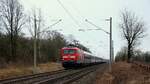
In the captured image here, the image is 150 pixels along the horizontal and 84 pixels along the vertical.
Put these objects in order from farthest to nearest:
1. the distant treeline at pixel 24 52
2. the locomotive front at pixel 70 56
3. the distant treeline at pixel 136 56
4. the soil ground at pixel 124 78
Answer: the distant treeline at pixel 136 56
the distant treeline at pixel 24 52
the locomotive front at pixel 70 56
the soil ground at pixel 124 78

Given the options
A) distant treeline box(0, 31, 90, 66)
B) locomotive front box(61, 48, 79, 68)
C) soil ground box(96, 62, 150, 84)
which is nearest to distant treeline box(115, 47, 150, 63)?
distant treeline box(0, 31, 90, 66)

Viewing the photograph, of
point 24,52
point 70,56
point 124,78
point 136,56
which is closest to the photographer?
point 124,78

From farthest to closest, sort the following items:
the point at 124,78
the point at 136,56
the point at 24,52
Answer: the point at 136,56, the point at 24,52, the point at 124,78

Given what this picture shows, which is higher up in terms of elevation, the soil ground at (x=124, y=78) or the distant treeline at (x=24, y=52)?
the distant treeline at (x=24, y=52)

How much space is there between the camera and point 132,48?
7194 cm

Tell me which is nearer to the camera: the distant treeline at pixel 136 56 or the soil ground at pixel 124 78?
the soil ground at pixel 124 78

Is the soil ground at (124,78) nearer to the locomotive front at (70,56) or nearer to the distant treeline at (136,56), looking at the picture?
the locomotive front at (70,56)

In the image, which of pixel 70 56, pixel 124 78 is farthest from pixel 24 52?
pixel 124 78

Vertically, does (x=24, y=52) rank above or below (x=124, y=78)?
above

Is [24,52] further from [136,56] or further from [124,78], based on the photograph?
[136,56]

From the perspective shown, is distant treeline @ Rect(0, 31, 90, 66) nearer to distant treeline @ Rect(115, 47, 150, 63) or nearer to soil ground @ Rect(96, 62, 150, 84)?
distant treeline @ Rect(115, 47, 150, 63)

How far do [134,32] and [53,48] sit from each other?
2078cm

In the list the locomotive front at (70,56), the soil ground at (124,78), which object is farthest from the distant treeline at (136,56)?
the soil ground at (124,78)

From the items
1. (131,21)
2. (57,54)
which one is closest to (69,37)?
(57,54)
